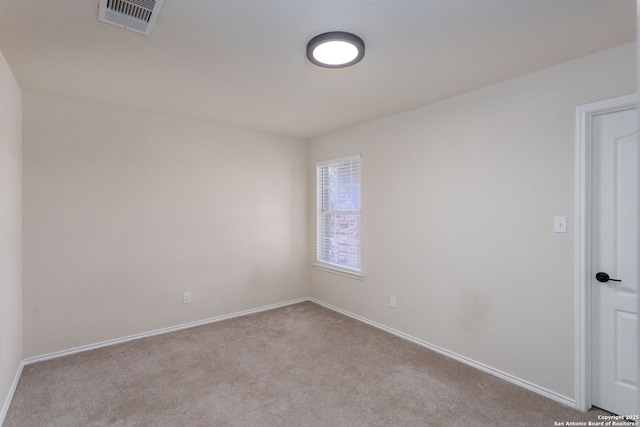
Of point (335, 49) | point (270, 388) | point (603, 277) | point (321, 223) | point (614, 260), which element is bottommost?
point (270, 388)

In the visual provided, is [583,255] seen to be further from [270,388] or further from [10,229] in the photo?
[10,229]

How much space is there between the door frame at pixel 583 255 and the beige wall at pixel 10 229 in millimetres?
3911

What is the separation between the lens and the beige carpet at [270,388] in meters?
2.15

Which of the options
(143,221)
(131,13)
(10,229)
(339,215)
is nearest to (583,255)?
(339,215)

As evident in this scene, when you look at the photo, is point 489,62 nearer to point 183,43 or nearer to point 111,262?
point 183,43

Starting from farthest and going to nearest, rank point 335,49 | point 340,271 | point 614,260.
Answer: point 340,271 < point 614,260 < point 335,49

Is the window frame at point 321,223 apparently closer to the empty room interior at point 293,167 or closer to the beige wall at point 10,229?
the empty room interior at point 293,167

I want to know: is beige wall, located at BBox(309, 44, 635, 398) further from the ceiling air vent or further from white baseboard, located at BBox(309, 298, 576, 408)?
the ceiling air vent

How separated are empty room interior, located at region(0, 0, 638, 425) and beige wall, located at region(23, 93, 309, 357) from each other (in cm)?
2

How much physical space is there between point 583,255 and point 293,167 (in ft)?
11.3

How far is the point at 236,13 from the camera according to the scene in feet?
5.67

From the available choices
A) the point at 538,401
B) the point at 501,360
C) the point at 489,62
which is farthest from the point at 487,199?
the point at 538,401

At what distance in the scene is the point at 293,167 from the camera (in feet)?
15.3

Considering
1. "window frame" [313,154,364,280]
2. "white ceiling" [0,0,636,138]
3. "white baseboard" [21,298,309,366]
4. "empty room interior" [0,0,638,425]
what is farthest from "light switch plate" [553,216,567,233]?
"white baseboard" [21,298,309,366]
